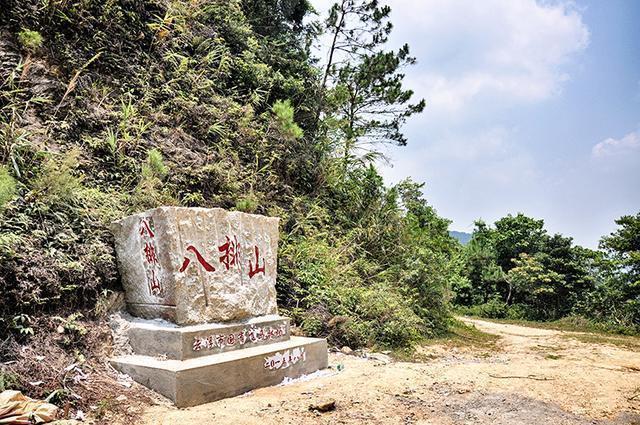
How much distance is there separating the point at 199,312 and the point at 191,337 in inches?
15.2

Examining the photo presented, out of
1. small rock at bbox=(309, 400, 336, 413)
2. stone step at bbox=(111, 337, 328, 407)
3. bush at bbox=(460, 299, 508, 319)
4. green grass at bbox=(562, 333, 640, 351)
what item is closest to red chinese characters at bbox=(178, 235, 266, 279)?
stone step at bbox=(111, 337, 328, 407)

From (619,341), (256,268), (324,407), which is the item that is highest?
(256,268)

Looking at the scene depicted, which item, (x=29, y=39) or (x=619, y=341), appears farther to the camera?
(x=619, y=341)

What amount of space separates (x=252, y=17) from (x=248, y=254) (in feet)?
28.1

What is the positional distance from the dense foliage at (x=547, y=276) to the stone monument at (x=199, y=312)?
11911 mm

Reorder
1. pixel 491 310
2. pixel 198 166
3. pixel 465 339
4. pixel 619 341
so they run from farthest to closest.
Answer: pixel 491 310
pixel 619 341
pixel 465 339
pixel 198 166

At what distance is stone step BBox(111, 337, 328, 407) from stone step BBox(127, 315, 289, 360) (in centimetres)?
8

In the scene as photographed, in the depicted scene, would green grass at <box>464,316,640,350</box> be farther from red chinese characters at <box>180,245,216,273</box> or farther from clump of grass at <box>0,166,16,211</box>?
clump of grass at <box>0,166,16,211</box>

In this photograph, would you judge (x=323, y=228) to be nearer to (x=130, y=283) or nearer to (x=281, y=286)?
(x=281, y=286)

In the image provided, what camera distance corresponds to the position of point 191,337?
4422mm

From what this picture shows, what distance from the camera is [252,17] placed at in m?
11.8

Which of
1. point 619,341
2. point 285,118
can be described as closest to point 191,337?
point 285,118

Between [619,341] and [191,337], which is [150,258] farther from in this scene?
[619,341]

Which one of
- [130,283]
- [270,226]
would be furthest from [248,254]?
[130,283]
